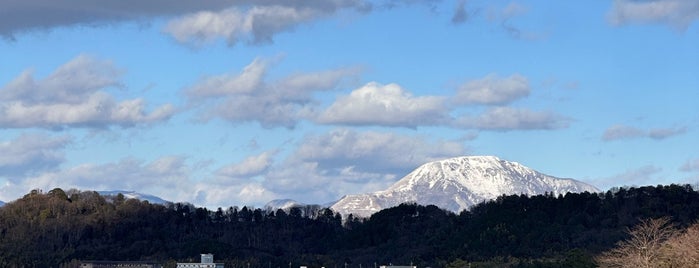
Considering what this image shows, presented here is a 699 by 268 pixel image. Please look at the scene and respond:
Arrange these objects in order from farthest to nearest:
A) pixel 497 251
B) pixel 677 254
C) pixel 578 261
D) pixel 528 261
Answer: pixel 497 251, pixel 528 261, pixel 578 261, pixel 677 254

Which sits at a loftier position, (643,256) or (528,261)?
(528,261)

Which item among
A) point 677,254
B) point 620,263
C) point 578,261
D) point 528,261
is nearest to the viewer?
point 677,254

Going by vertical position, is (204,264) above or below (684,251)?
above

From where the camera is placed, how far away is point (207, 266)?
642ft

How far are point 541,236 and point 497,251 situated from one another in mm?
7494

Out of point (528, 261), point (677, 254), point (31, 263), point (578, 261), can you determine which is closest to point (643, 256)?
point (677, 254)

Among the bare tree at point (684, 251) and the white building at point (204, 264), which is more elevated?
the white building at point (204, 264)

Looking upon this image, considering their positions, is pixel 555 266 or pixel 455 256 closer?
pixel 555 266

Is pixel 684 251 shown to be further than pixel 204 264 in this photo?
No

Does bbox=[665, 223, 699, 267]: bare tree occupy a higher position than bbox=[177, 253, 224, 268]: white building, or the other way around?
bbox=[177, 253, 224, 268]: white building

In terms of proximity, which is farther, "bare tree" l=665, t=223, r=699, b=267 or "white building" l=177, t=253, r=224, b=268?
"white building" l=177, t=253, r=224, b=268

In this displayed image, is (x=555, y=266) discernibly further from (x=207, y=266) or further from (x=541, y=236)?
(x=207, y=266)

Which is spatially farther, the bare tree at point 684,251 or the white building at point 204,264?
the white building at point 204,264

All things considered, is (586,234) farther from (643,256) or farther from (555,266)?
(643,256)
